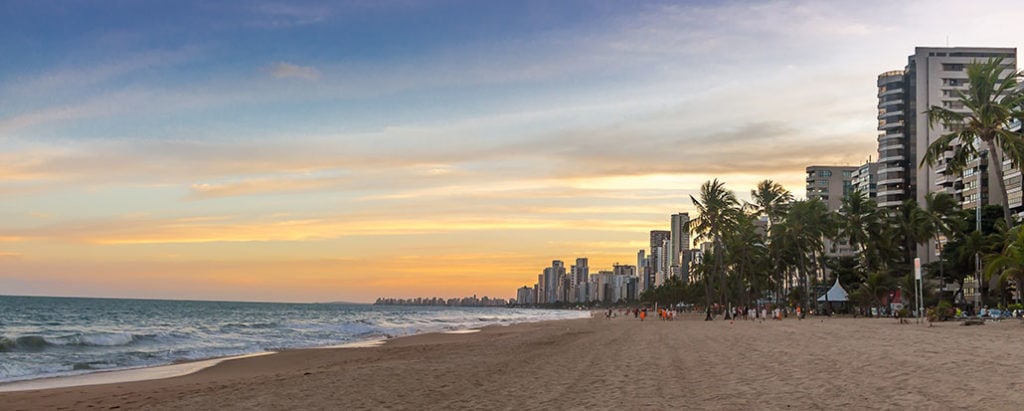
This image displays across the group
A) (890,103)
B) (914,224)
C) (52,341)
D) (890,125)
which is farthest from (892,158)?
(52,341)

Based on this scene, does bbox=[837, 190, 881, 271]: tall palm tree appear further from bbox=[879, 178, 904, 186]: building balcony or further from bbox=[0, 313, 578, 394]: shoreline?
bbox=[0, 313, 578, 394]: shoreline

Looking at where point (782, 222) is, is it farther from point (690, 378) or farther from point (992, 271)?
point (690, 378)

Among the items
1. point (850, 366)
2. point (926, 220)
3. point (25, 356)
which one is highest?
point (926, 220)

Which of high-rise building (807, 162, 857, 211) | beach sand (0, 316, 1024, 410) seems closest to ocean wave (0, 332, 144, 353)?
beach sand (0, 316, 1024, 410)

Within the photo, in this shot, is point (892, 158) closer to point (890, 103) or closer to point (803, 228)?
point (890, 103)

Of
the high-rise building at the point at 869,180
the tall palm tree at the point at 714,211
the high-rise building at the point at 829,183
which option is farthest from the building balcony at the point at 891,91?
the tall palm tree at the point at 714,211

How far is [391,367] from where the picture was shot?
19.8 meters

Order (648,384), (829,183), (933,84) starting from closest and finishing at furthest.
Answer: (648,384), (933,84), (829,183)

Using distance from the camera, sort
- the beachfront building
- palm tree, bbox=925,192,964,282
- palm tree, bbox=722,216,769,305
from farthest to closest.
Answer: the beachfront building, palm tree, bbox=722,216,769,305, palm tree, bbox=925,192,964,282

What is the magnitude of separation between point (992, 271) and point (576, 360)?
29.9m

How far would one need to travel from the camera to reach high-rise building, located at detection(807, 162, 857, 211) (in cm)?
16750

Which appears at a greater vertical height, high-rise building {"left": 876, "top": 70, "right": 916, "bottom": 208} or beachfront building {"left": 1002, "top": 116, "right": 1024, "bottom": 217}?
high-rise building {"left": 876, "top": 70, "right": 916, "bottom": 208}

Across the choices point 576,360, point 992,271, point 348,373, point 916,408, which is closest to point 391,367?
point 348,373

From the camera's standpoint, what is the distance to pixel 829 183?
557 ft
